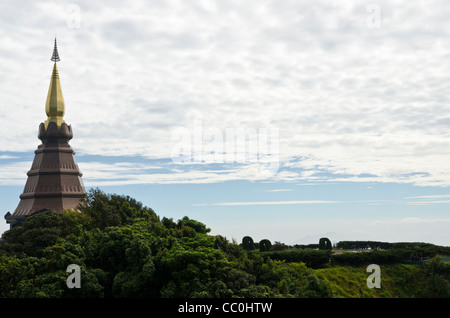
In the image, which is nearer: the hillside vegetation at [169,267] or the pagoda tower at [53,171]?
the hillside vegetation at [169,267]

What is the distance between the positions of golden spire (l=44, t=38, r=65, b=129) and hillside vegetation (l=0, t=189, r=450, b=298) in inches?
804

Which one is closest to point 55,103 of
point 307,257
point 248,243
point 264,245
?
point 248,243

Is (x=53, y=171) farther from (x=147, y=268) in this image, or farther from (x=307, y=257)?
(x=147, y=268)

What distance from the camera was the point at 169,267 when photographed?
1118 inches

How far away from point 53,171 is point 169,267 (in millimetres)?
30976

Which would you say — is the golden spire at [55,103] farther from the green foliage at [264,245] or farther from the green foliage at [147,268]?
the green foliage at [264,245]

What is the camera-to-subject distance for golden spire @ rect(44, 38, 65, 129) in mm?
57656

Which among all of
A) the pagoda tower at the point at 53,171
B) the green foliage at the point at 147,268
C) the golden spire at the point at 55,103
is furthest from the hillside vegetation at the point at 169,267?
the golden spire at the point at 55,103

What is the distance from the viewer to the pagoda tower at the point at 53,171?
53.8 m

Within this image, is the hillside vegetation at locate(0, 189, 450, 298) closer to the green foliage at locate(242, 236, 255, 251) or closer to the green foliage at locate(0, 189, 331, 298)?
the green foliage at locate(0, 189, 331, 298)

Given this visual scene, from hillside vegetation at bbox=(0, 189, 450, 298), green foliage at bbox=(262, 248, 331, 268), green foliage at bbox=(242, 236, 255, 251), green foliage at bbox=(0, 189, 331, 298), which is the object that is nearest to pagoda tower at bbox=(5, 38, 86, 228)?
hillside vegetation at bbox=(0, 189, 450, 298)

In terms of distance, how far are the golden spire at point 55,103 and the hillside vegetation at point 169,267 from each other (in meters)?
20.4
